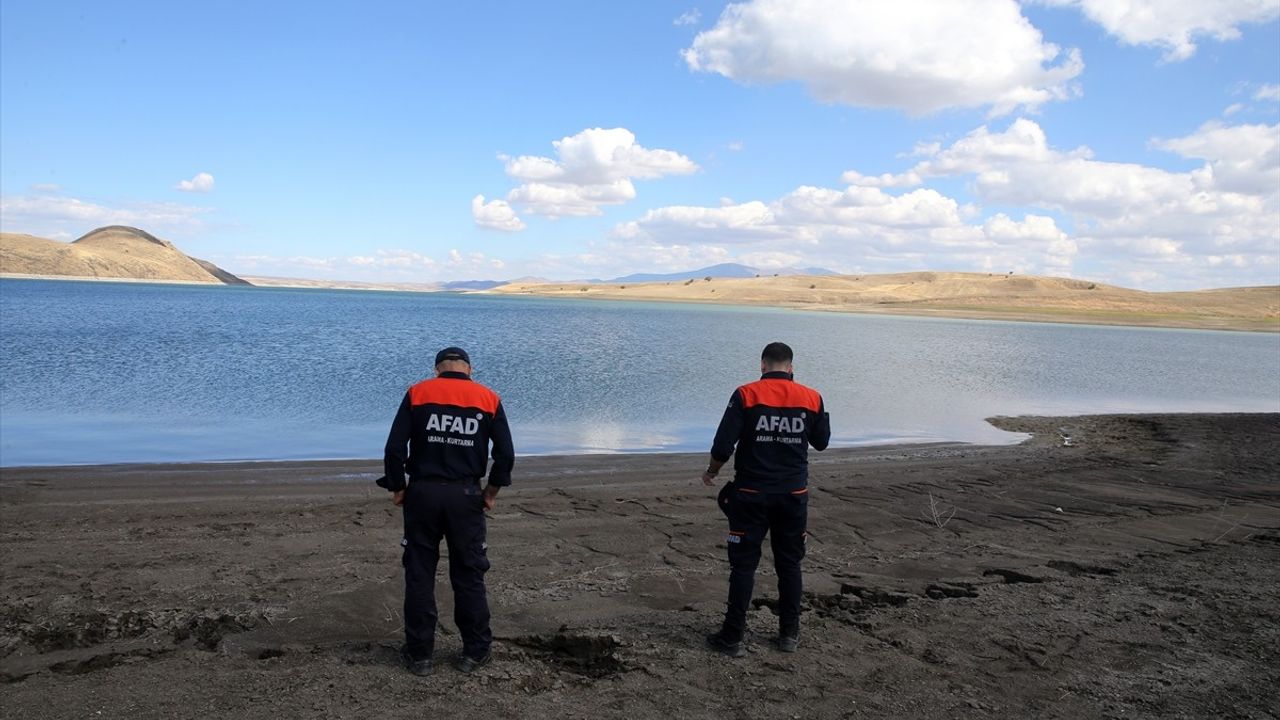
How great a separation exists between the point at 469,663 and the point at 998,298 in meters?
143

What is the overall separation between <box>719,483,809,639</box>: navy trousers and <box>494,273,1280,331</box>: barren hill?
353 feet

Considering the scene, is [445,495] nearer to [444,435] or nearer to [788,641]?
[444,435]

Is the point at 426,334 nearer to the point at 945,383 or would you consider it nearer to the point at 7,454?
the point at 945,383

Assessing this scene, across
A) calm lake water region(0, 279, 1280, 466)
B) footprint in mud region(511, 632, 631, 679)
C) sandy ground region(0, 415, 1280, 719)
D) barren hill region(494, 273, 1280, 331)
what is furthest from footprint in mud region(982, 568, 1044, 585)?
barren hill region(494, 273, 1280, 331)

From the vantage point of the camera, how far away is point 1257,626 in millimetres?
6211

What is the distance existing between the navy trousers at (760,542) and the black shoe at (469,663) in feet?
5.12

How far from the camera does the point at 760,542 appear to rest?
5.48 meters

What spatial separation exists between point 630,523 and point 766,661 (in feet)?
12.6

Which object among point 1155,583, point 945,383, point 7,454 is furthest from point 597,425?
point 945,383

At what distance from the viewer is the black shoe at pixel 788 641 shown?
550cm

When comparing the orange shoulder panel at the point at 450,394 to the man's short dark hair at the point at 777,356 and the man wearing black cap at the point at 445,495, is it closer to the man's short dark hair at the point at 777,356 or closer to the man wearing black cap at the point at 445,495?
the man wearing black cap at the point at 445,495

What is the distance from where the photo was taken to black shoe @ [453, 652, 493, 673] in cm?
504

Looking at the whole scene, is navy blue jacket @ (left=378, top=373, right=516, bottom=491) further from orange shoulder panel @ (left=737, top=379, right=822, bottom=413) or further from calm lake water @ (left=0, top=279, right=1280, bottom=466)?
calm lake water @ (left=0, top=279, right=1280, bottom=466)

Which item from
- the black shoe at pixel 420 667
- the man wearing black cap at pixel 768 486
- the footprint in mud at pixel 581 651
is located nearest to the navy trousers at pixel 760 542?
the man wearing black cap at pixel 768 486
